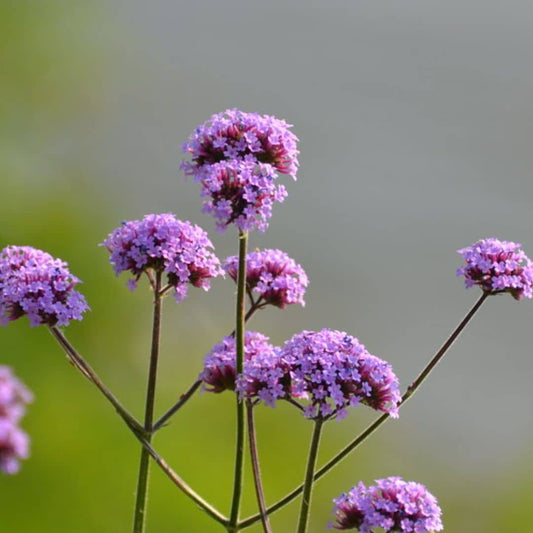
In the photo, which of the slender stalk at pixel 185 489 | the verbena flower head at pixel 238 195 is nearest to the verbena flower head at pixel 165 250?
the verbena flower head at pixel 238 195

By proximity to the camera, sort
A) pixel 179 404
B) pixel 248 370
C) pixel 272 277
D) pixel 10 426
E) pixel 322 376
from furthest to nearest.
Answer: pixel 272 277
pixel 179 404
pixel 248 370
pixel 322 376
pixel 10 426

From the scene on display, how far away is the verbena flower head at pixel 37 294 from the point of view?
241 centimetres

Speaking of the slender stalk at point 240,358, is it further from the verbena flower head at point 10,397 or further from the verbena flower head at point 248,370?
the verbena flower head at point 10,397

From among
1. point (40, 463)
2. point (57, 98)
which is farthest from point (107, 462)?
point (57, 98)

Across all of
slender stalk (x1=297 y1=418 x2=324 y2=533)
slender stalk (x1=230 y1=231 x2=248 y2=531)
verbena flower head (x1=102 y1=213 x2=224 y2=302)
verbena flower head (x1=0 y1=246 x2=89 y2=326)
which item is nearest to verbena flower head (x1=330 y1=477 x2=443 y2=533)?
slender stalk (x1=297 y1=418 x2=324 y2=533)

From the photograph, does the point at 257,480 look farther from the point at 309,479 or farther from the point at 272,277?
the point at 272,277

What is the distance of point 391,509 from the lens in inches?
91.4

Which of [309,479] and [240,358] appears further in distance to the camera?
[240,358]

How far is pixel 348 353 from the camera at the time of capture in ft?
7.75

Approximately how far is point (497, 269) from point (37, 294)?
1.17 m

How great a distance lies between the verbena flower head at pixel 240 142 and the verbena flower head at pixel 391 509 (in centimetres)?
83

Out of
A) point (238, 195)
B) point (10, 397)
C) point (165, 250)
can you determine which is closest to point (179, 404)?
point (165, 250)

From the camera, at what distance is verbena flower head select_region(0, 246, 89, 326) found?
2.41m

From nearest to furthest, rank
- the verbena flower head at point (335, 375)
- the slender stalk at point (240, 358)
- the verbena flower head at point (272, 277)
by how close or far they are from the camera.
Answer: the verbena flower head at point (335, 375), the slender stalk at point (240, 358), the verbena flower head at point (272, 277)
